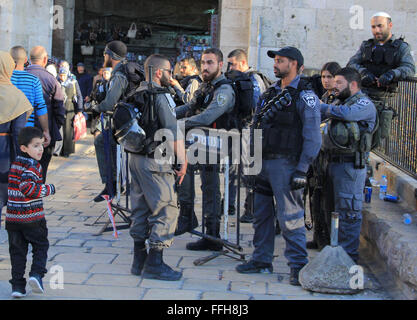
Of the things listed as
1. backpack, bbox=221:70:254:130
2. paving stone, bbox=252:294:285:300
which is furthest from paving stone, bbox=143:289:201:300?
backpack, bbox=221:70:254:130

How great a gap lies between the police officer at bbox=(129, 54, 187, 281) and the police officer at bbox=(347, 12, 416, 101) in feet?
9.80

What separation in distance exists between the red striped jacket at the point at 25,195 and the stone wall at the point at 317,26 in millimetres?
8205

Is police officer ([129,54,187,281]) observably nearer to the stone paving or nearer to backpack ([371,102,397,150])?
the stone paving

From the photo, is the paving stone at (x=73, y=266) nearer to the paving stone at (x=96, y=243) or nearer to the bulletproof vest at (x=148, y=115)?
the paving stone at (x=96, y=243)

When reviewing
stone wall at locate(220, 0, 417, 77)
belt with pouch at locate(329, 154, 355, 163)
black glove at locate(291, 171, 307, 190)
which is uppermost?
stone wall at locate(220, 0, 417, 77)

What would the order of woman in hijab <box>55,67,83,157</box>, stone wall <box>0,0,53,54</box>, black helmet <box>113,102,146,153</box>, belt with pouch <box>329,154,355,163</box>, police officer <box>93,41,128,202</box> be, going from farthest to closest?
stone wall <box>0,0,53,54</box>, woman in hijab <box>55,67,83,157</box>, police officer <box>93,41,128,202</box>, belt with pouch <box>329,154,355,163</box>, black helmet <box>113,102,146,153</box>

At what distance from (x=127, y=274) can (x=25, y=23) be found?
968cm

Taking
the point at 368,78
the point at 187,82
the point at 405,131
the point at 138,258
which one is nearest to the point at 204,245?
the point at 138,258

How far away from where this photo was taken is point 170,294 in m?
4.89

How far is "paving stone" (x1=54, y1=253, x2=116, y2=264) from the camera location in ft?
18.9

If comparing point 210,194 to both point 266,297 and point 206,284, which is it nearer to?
point 206,284

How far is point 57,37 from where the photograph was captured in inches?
626
